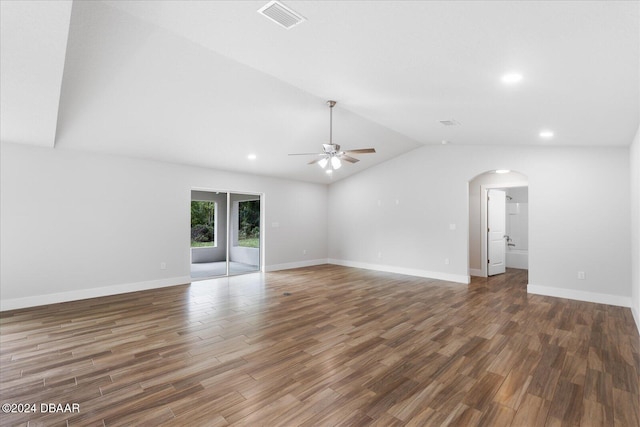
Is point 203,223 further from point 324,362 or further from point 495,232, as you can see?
point 495,232

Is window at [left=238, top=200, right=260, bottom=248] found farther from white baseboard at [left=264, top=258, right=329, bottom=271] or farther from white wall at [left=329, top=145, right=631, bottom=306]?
white wall at [left=329, top=145, right=631, bottom=306]

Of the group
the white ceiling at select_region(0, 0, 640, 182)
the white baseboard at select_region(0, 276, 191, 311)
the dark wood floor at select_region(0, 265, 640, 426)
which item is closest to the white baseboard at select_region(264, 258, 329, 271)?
the white baseboard at select_region(0, 276, 191, 311)

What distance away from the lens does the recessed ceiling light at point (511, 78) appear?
2.83 meters

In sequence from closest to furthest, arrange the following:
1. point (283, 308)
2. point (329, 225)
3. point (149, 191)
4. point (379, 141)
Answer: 1. point (283, 308)
2. point (149, 191)
3. point (379, 141)
4. point (329, 225)

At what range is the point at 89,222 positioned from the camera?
5.44 metres

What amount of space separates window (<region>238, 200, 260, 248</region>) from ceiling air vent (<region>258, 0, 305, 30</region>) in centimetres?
602

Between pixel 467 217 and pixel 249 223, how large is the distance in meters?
5.27

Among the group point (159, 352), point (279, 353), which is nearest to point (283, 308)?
point (279, 353)

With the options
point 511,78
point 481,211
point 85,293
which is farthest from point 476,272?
point 85,293

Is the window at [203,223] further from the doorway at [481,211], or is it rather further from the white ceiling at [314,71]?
the doorway at [481,211]

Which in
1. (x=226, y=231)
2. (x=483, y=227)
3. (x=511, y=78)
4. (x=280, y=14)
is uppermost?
(x=280, y=14)

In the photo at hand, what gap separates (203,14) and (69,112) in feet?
9.76

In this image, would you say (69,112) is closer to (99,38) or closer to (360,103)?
(99,38)

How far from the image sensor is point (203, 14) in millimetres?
2402
